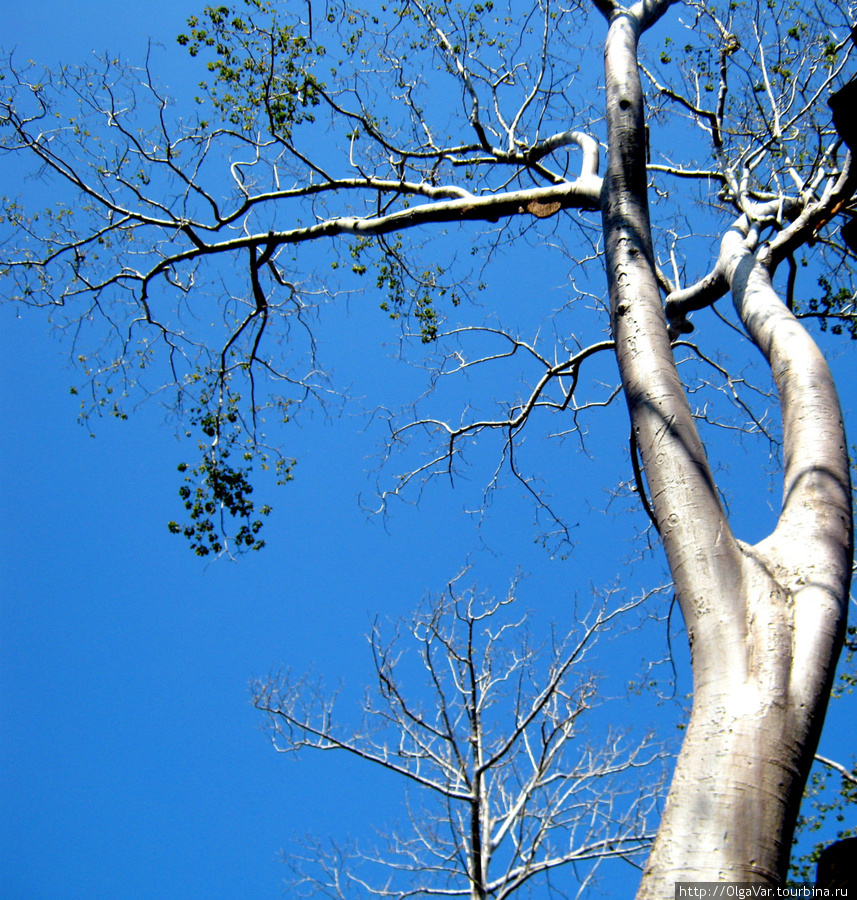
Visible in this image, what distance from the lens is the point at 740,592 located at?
1644 mm

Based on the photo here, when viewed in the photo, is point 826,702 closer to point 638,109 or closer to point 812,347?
point 812,347

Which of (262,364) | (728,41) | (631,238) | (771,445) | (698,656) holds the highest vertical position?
(728,41)

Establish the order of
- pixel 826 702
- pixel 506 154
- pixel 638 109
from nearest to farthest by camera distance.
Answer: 1. pixel 826 702
2. pixel 638 109
3. pixel 506 154

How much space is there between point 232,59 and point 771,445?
5.81 m

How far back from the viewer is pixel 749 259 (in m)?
3.29

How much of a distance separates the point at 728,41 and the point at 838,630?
6.67 meters

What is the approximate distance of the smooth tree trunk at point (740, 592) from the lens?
1310 millimetres

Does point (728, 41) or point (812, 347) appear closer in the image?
point (812, 347)

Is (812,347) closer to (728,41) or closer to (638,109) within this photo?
(638,109)

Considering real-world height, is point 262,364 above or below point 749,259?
above

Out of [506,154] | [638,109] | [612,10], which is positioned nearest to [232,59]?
[506,154]

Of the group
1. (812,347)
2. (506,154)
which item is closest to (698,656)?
(812,347)

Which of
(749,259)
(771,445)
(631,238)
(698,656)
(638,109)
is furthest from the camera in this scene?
(771,445)

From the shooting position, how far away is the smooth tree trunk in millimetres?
1310
